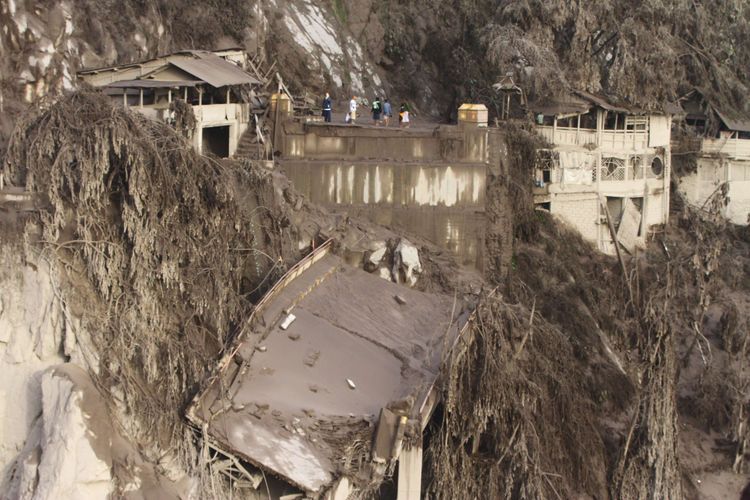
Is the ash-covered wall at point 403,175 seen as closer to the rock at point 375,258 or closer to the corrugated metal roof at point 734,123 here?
the rock at point 375,258

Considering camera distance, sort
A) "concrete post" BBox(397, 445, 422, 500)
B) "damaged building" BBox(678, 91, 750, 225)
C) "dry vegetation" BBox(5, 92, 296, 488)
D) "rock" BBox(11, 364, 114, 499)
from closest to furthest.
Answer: "rock" BBox(11, 364, 114, 499) < "dry vegetation" BBox(5, 92, 296, 488) < "concrete post" BBox(397, 445, 422, 500) < "damaged building" BBox(678, 91, 750, 225)

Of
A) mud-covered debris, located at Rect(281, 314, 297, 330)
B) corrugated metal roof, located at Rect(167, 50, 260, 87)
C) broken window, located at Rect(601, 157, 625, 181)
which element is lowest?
mud-covered debris, located at Rect(281, 314, 297, 330)

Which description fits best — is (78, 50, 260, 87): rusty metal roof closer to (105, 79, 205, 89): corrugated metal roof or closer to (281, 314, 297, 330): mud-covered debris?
(105, 79, 205, 89): corrugated metal roof

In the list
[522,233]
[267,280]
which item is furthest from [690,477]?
[267,280]

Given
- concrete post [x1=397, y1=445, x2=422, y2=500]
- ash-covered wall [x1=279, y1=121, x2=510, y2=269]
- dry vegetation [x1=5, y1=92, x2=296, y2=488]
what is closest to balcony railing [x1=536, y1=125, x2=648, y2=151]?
ash-covered wall [x1=279, y1=121, x2=510, y2=269]

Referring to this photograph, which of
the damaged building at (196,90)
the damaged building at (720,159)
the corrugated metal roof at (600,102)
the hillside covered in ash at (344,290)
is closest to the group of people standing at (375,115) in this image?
the hillside covered in ash at (344,290)

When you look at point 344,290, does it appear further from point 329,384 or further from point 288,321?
point 329,384

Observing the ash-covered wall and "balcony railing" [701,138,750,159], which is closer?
the ash-covered wall

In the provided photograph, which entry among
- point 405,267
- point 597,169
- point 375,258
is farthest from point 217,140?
point 597,169
